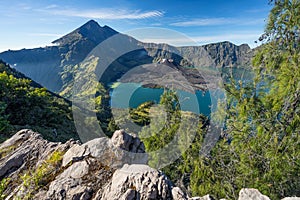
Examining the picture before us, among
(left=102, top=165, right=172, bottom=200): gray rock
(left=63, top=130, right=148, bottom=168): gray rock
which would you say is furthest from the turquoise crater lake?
(left=102, top=165, right=172, bottom=200): gray rock

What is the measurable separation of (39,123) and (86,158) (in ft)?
40.1

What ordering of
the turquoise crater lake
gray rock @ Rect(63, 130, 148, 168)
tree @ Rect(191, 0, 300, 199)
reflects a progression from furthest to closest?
the turquoise crater lake
tree @ Rect(191, 0, 300, 199)
gray rock @ Rect(63, 130, 148, 168)

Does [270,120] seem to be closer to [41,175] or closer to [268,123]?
[268,123]

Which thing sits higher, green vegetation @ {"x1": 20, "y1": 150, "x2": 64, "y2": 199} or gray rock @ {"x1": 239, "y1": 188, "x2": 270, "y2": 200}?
gray rock @ {"x1": 239, "y1": 188, "x2": 270, "y2": 200}

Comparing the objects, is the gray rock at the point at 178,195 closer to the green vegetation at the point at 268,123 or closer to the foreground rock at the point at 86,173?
the foreground rock at the point at 86,173

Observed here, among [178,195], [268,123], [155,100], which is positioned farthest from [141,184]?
[155,100]

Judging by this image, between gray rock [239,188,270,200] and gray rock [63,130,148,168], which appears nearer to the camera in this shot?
gray rock [239,188,270,200]

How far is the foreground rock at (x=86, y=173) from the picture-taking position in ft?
10.7

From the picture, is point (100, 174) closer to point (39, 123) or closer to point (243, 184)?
point (243, 184)

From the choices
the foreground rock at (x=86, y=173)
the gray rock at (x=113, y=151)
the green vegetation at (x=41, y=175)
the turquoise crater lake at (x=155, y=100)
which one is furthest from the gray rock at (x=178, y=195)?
the turquoise crater lake at (x=155, y=100)

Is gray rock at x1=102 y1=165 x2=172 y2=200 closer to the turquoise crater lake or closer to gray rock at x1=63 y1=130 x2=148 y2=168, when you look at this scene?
gray rock at x1=63 y1=130 x2=148 y2=168

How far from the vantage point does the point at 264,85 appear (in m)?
8.00

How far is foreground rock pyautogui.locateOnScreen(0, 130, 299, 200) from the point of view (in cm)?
327

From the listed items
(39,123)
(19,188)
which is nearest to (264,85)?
(19,188)
